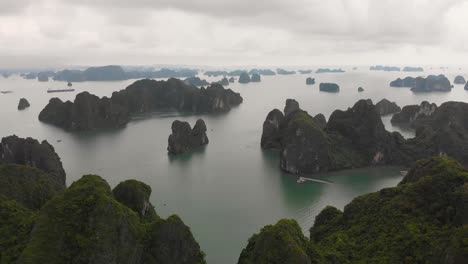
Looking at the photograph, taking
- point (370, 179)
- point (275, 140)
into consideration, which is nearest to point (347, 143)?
point (370, 179)

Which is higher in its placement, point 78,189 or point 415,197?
point 78,189

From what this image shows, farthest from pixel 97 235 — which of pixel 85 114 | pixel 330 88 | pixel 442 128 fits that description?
pixel 330 88

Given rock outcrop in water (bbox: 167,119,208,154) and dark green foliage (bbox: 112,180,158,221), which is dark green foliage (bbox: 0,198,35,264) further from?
rock outcrop in water (bbox: 167,119,208,154)

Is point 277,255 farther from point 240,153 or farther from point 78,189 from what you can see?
point 240,153

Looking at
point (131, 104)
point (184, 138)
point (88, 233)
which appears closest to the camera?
point (88, 233)

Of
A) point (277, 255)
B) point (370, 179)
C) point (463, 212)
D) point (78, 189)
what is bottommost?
point (370, 179)

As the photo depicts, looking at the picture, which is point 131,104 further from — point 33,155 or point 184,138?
point 33,155
